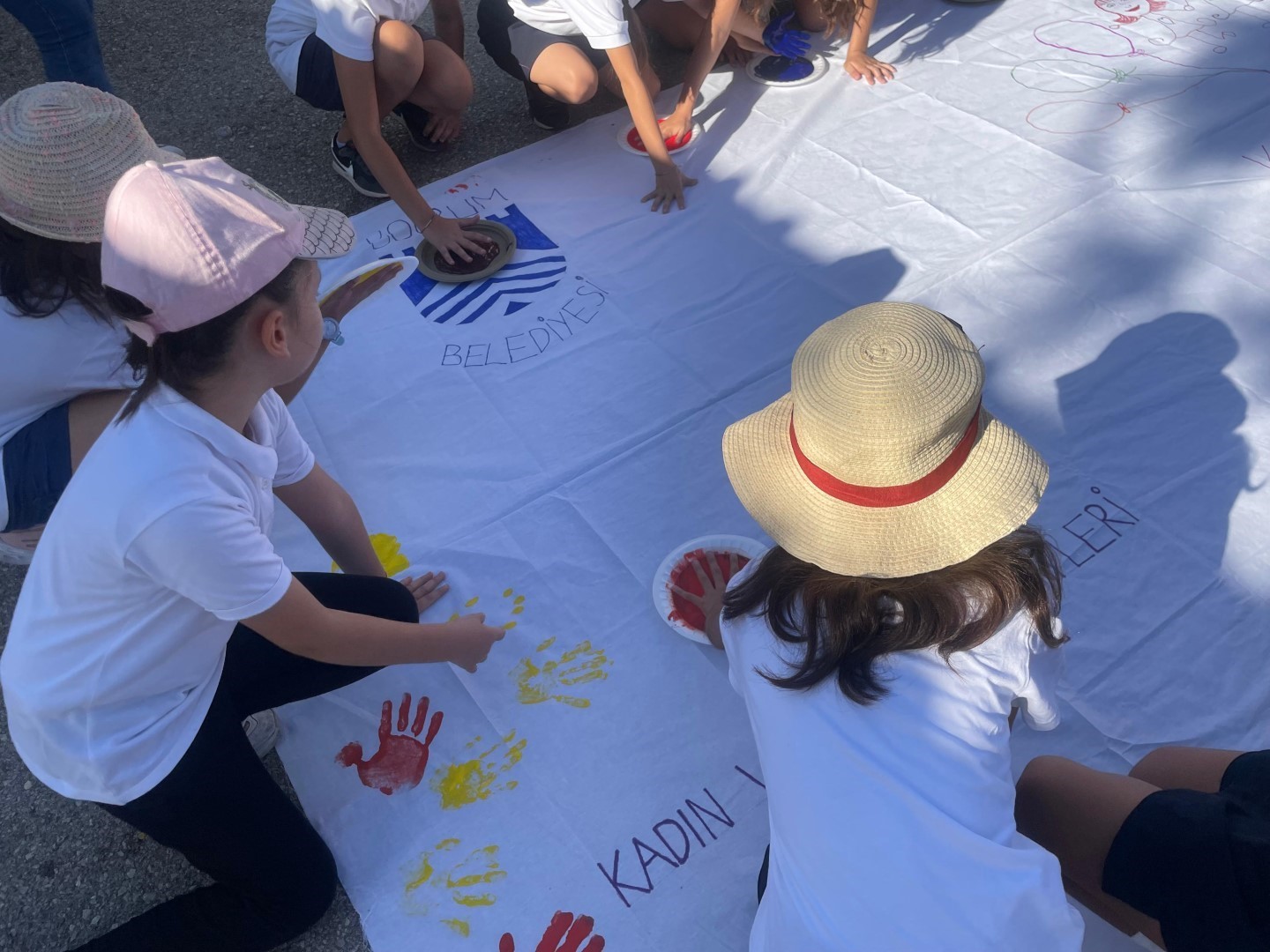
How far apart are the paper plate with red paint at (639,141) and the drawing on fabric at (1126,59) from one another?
0.87 meters

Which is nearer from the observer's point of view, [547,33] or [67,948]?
[67,948]

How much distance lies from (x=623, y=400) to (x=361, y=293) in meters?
0.72

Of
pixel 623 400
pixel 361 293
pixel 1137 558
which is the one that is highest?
pixel 361 293

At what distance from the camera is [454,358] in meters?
1.94

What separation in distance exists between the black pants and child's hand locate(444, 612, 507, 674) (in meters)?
0.30

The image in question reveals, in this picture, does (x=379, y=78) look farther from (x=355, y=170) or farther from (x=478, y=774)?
(x=478, y=774)

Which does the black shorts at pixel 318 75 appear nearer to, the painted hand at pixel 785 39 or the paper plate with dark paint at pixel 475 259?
the paper plate with dark paint at pixel 475 259

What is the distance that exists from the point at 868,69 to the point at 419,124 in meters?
1.27

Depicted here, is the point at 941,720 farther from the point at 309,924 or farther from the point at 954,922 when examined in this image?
the point at 309,924

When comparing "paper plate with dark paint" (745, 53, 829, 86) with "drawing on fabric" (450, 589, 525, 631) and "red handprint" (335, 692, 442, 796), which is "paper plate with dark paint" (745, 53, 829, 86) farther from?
"red handprint" (335, 692, 442, 796)

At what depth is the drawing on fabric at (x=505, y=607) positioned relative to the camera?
1512 millimetres

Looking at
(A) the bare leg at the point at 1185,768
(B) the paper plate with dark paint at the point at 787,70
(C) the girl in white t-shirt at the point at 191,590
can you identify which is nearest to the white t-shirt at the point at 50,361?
(C) the girl in white t-shirt at the point at 191,590

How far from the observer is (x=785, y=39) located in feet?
8.77

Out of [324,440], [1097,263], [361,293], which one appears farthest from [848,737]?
[361,293]
